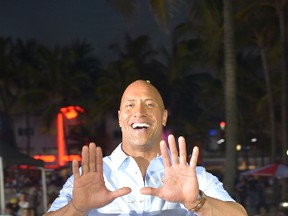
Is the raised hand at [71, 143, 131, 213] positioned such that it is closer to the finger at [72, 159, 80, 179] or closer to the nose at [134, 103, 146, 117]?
the finger at [72, 159, 80, 179]

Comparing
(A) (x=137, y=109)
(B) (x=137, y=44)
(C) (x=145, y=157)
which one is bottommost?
(C) (x=145, y=157)

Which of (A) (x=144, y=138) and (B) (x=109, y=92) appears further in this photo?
(B) (x=109, y=92)

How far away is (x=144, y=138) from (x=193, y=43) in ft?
94.3

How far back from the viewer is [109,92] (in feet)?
156

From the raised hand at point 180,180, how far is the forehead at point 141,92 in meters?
0.46

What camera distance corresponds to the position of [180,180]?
2969 millimetres

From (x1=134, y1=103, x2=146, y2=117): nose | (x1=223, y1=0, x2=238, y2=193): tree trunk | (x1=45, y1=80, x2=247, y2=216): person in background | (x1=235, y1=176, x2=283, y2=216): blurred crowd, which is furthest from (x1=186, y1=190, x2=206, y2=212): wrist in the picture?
(x1=235, y1=176, x2=283, y2=216): blurred crowd

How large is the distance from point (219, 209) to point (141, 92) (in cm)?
76

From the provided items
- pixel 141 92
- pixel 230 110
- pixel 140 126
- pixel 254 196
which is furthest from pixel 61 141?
pixel 140 126

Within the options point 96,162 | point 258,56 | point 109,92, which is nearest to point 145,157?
point 96,162

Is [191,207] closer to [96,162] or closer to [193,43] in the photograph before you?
[96,162]

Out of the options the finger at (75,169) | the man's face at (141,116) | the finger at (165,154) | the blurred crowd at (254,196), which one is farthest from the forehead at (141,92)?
the blurred crowd at (254,196)

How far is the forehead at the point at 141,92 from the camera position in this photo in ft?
11.2

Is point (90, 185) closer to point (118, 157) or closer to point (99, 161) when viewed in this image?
point (99, 161)
